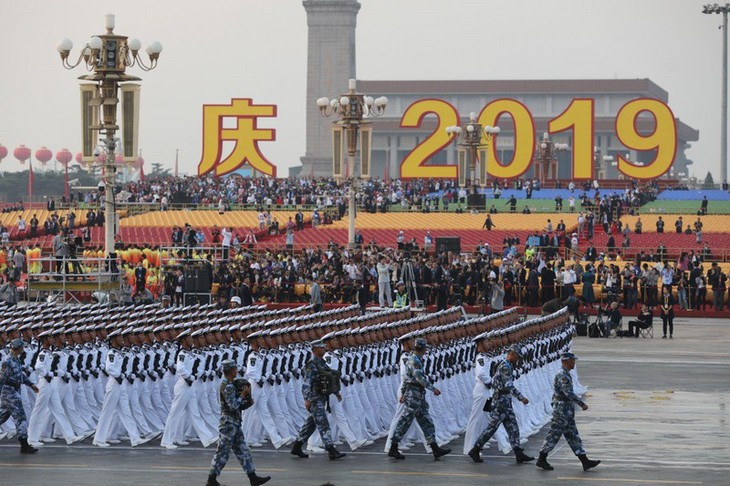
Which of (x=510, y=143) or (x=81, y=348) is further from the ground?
(x=510, y=143)

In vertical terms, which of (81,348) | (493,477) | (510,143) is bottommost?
(493,477)

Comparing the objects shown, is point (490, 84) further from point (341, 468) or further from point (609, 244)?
point (341, 468)

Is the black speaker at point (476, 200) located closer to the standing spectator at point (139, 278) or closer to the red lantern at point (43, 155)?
the standing spectator at point (139, 278)

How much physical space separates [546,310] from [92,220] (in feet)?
104

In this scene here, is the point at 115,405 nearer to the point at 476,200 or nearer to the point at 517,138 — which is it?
the point at 476,200

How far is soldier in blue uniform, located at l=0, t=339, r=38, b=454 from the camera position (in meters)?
17.7

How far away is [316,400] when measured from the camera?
17.4 meters

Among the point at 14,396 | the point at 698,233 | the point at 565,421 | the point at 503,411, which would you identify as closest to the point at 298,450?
the point at 503,411

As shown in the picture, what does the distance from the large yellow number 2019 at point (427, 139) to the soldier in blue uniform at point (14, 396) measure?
55777mm

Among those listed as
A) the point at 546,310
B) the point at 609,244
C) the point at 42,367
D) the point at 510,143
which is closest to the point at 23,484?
the point at 42,367

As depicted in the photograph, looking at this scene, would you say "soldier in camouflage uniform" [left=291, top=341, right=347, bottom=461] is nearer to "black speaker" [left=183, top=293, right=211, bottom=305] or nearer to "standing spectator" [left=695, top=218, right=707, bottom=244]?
"black speaker" [left=183, top=293, right=211, bottom=305]

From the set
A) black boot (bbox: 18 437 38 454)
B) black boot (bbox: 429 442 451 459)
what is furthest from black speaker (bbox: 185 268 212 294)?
black boot (bbox: 429 442 451 459)

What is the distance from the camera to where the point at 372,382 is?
19.2 metres

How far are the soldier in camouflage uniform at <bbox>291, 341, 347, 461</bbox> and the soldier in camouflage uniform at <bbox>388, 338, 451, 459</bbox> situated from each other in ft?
2.45
